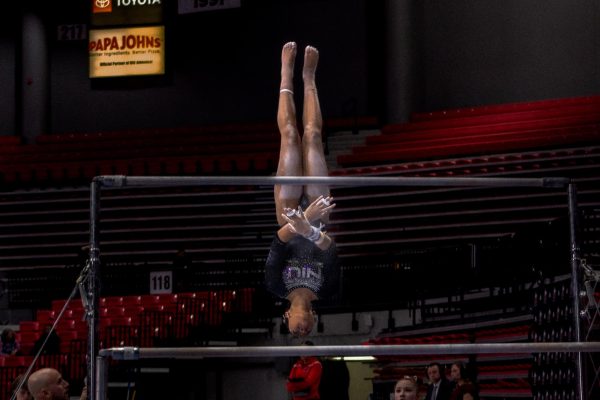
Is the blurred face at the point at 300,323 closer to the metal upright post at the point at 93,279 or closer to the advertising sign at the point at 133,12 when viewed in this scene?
the metal upright post at the point at 93,279

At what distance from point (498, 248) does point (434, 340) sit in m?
1.36

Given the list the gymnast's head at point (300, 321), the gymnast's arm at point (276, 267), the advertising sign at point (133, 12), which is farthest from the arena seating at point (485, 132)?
the gymnast's head at point (300, 321)

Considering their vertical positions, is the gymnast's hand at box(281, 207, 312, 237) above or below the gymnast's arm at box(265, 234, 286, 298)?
above

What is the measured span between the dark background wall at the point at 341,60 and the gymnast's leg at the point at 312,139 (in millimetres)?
10282

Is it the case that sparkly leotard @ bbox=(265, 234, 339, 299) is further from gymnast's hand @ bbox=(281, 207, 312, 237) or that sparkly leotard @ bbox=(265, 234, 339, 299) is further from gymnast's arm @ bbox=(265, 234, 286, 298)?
gymnast's hand @ bbox=(281, 207, 312, 237)

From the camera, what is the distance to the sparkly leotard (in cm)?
675

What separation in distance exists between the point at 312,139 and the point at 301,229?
101 centimetres

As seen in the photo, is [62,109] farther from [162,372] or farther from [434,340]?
[434,340]

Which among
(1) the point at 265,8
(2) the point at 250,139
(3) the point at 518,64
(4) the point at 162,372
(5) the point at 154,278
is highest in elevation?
(1) the point at 265,8

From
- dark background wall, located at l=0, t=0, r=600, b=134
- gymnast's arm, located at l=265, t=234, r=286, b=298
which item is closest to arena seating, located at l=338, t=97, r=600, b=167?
dark background wall, located at l=0, t=0, r=600, b=134

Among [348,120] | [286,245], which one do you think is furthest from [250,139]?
[286,245]

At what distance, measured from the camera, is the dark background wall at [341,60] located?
1717 cm

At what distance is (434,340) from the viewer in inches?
479

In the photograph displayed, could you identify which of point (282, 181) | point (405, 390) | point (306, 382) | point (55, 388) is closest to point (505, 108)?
point (306, 382)
